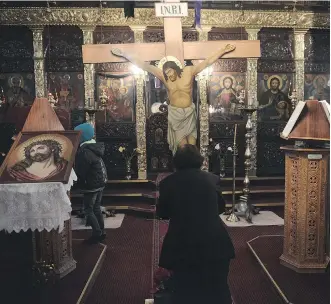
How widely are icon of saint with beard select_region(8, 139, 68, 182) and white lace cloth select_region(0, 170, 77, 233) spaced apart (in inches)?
4.5

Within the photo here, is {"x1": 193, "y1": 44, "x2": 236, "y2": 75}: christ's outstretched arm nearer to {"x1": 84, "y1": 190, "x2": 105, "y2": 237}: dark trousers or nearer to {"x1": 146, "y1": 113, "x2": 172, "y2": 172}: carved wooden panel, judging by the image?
{"x1": 84, "y1": 190, "x2": 105, "y2": 237}: dark trousers

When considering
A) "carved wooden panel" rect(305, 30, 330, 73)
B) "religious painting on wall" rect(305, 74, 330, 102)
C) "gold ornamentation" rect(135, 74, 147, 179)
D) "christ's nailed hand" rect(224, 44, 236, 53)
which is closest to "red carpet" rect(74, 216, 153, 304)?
"gold ornamentation" rect(135, 74, 147, 179)

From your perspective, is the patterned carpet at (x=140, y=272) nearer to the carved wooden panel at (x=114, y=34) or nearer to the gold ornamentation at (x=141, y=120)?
the gold ornamentation at (x=141, y=120)

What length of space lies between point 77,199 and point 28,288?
4248 millimetres

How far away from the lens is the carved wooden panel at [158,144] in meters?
9.48

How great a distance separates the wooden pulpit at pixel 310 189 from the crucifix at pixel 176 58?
1124 millimetres

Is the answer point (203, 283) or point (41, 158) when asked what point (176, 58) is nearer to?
point (41, 158)

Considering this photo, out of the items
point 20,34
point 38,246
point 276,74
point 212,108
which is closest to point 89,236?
point 38,246

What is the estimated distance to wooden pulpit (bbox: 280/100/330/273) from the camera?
433 cm

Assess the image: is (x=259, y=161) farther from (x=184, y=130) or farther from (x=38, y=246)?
(x=38, y=246)

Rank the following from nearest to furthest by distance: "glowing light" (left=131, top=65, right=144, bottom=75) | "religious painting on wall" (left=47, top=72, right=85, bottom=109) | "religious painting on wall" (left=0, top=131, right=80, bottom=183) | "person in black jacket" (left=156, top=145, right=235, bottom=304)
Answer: "person in black jacket" (left=156, top=145, right=235, bottom=304), "religious painting on wall" (left=0, top=131, right=80, bottom=183), "glowing light" (left=131, top=65, right=144, bottom=75), "religious painting on wall" (left=47, top=72, right=85, bottom=109)

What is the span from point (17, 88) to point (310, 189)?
7.53m

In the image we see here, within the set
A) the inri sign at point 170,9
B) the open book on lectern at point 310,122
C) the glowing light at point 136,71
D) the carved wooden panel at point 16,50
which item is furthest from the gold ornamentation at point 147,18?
the open book on lectern at point 310,122

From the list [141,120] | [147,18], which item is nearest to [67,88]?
[141,120]
